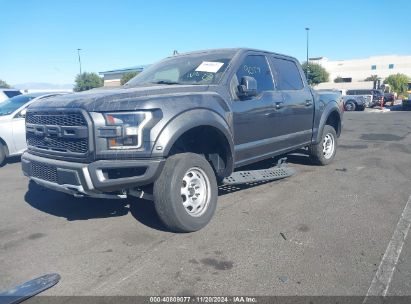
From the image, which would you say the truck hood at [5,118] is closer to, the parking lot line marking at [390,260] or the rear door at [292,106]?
the rear door at [292,106]

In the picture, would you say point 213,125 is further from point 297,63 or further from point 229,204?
point 297,63

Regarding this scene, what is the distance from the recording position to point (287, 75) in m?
5.75

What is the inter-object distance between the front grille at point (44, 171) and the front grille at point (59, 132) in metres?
0.16

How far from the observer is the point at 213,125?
3.97 m

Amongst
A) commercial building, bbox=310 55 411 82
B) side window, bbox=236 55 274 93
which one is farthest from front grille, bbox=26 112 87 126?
commercial building, bbox=310 55 411 82

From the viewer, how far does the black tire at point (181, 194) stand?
142 inches

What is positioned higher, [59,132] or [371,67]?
[371,67]

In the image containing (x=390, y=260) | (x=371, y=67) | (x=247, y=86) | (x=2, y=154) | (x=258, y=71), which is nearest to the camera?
(x=390, y=260)

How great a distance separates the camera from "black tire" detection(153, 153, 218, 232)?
3598mm

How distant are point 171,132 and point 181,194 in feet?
2.32

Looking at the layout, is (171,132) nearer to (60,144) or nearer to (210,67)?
(60,144)

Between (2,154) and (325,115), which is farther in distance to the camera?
(2,154)

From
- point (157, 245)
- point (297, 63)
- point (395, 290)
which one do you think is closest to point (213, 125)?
point (157, 245)

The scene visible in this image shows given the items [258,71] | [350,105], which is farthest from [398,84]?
[258,71]
